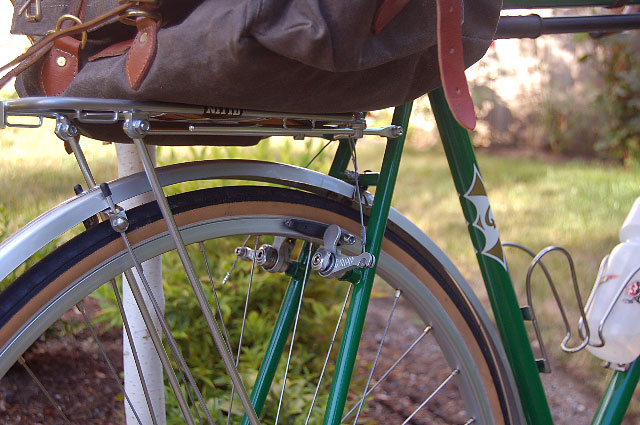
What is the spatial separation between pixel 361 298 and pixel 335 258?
11 centimetres

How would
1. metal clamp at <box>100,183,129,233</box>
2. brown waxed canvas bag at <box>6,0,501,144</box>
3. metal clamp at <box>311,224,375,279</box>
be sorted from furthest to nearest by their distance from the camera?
1. metal clamp at <box>311,224,375,279</box>
2. metal clamp at <box>100,183,129,233</box>
3. brown waxed canvas bag at <box>6,0,501,144</box>

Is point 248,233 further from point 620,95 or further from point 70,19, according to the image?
point 620,95

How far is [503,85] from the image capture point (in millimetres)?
6141

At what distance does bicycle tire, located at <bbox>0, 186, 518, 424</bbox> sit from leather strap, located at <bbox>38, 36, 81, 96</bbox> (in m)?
0.19

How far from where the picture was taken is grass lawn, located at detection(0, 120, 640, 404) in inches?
71.1

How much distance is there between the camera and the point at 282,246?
1.16 m

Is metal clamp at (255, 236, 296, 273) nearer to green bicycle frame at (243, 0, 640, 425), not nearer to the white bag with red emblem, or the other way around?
green bicycle frame at (243, 0, 640, 425)

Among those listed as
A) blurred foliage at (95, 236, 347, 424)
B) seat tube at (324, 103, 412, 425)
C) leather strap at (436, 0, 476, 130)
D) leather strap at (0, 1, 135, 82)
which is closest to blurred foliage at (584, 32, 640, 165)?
blurred foliage at (95, 236, 347, 424)

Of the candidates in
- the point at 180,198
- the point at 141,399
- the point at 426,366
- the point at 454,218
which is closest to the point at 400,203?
the point at 454,218

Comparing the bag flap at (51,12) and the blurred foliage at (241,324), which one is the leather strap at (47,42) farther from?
the blurred foliage at (241,324)

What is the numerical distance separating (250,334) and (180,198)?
1.04m

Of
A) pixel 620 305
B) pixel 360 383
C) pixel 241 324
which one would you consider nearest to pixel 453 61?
pixel 620 305

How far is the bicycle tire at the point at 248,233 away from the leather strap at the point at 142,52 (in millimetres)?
195

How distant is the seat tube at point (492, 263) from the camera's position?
4.16ft
